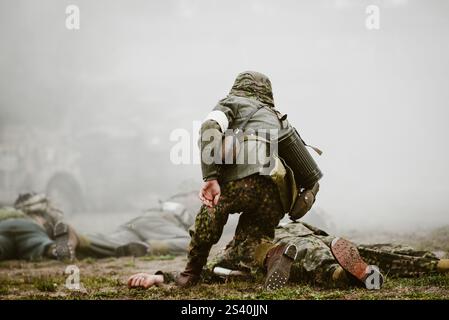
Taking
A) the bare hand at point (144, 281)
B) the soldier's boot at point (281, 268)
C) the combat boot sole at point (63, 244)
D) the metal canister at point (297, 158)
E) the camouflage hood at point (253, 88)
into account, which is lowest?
the combat boot sole at point (63, 244)

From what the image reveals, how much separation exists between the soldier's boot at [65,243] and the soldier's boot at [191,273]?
2.36 meters

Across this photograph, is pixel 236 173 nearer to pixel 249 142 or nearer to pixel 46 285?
pixel 249 142

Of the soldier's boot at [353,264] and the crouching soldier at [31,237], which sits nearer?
the soldier's boot at [353,264]

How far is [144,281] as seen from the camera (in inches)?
134

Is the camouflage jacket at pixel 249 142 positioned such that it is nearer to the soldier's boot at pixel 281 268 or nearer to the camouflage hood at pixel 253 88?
the camouflage hood at pixel 253 88

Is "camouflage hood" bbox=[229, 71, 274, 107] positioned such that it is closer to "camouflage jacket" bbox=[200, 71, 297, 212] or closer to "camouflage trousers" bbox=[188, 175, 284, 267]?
"camouflage jacket" bbox=[200, 71, 297, 212]

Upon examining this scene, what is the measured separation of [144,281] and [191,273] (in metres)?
0.30

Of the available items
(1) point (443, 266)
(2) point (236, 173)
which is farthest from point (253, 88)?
(1) point (443, 266)

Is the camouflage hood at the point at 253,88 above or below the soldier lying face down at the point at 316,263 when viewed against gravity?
above

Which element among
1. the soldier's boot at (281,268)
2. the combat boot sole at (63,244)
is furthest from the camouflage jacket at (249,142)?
the combat boot sole at (63,244)

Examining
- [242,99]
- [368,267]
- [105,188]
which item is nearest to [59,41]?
[105,188]

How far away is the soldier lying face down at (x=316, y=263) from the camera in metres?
3.09
